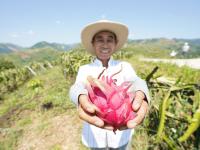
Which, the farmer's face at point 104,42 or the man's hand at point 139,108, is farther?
the farmer's face at point 104,42

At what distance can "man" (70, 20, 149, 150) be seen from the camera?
3.64 ft

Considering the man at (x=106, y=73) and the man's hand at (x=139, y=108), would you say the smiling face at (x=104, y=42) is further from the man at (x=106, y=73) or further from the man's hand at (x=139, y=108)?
the man's hand at (x=139, y=108)

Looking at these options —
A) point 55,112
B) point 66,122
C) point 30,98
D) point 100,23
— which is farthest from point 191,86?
point 30,98

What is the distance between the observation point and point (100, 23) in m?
1.78

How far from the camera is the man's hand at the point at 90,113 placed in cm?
106

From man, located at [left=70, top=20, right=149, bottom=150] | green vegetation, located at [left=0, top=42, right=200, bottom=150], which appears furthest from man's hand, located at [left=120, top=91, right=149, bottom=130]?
green vegetation, located at [left=0, top=42, right=200, bottom=150]

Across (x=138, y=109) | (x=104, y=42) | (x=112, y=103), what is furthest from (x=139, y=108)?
(x=104, y=42)

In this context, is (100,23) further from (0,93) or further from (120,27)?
(0,93)

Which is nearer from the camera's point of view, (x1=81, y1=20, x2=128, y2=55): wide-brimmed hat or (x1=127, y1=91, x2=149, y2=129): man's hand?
(x1=127, y1=91, x2=149, y2=129): man's hand

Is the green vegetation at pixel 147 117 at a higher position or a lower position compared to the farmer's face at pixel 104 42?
lower

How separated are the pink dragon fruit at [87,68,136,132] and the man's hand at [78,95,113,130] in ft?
0.05

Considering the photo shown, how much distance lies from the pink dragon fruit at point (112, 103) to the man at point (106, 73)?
0.06 feet

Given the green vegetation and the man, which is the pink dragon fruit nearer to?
the man

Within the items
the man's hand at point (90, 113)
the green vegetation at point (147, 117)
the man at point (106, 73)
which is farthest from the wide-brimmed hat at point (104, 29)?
the man's hand at point (90, 113)
